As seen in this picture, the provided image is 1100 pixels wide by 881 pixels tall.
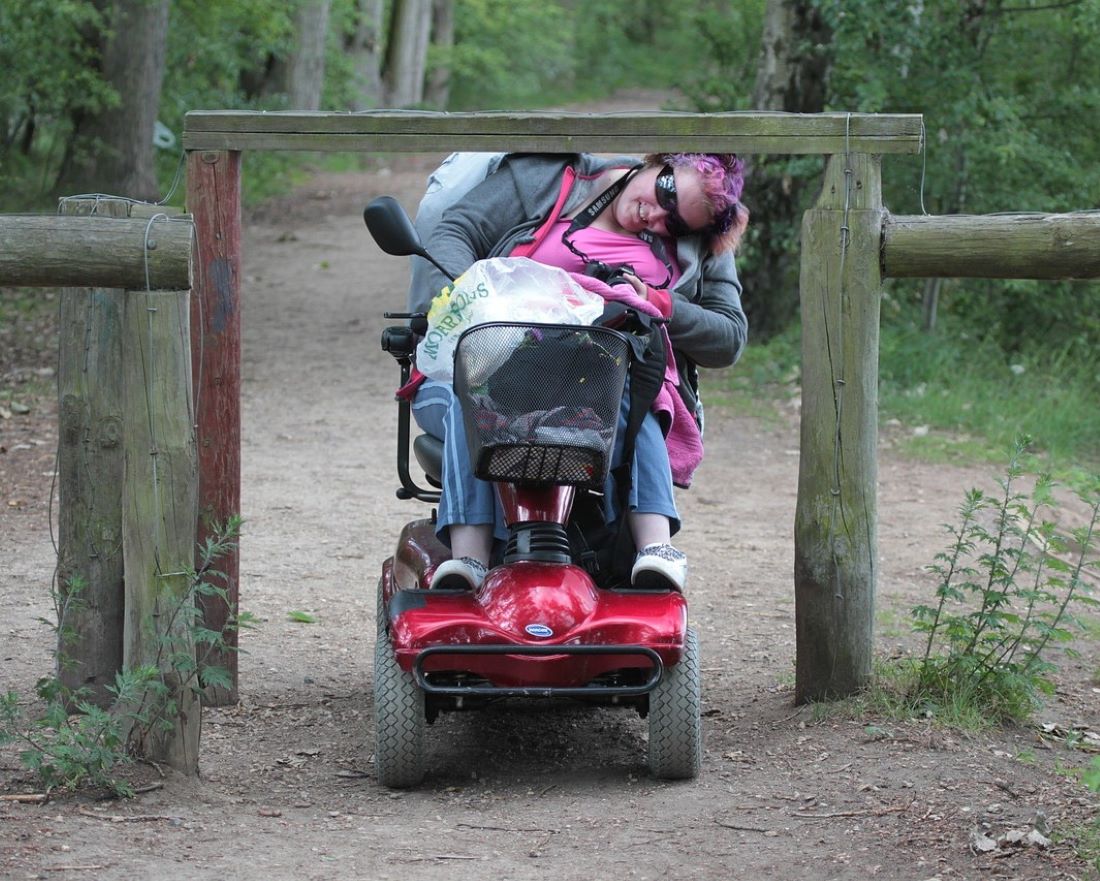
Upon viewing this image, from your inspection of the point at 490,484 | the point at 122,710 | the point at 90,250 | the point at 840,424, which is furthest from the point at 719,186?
the point at 122,710

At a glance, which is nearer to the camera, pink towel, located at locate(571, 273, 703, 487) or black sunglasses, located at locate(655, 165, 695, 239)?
pink towel, located at locate(571, 273, 703, 487)

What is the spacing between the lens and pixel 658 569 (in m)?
4.27

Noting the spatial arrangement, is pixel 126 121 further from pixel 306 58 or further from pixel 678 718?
pixel 678 718

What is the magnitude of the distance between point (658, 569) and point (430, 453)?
0.81 metres

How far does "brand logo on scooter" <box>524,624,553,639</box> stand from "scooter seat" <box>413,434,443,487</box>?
0.71 metres

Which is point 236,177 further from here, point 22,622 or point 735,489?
point 735,489

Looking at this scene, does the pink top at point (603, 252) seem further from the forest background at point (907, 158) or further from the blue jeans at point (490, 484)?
the forest background at point (907, 158)

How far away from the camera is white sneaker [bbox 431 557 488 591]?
4289 millimetres

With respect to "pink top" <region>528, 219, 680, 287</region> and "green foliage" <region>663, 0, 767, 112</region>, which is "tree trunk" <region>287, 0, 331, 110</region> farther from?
"pink top" <region>528, 219, 680, 287</region>

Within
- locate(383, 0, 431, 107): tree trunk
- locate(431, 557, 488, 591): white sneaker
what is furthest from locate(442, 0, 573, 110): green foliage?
locate(431, 557, 488, 591): white sneaker

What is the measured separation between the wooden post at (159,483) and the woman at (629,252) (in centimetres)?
73

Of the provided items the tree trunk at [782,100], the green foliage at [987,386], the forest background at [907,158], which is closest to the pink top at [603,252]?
the forest background at [907,158]

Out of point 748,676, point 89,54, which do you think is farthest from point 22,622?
point 89,54

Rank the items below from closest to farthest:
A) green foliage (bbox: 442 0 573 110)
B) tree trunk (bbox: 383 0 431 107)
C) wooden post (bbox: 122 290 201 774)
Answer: wooden post (bbox: 122 290 201 774) < tree trunk (bbox: 383 0 431 107) < green foliage (bbox: 442 0 573 110)
